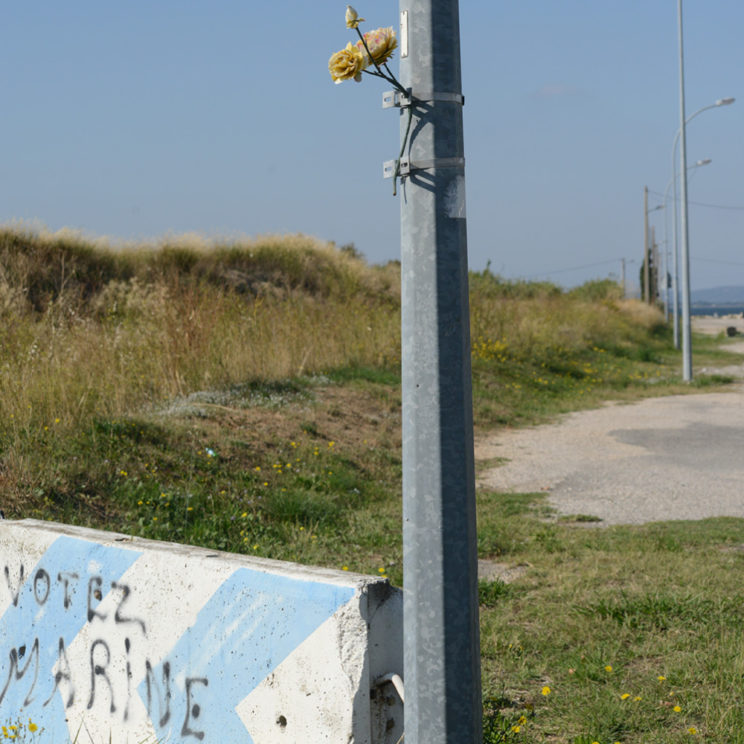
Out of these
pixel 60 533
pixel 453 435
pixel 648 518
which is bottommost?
pixel 648 518

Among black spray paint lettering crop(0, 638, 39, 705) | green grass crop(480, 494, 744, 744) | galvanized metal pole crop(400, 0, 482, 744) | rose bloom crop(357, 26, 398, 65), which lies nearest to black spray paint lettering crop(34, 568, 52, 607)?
black spray paint lettering crop(0, 638, 39, 705)

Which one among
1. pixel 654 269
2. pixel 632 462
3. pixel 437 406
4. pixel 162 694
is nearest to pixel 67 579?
pixel 162 694

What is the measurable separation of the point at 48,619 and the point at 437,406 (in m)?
2.37

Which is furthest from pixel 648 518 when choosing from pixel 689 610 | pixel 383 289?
pixel 383 289

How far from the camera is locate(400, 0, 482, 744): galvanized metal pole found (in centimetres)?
232

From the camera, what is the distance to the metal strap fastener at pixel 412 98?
2383mm

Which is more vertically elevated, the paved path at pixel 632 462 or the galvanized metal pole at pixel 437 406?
the galvanized metal pole at pixel 437 406

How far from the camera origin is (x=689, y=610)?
4.92 metres

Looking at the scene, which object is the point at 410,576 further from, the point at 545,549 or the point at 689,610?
the point at 545,549

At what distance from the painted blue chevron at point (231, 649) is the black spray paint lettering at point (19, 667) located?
78 centimetres

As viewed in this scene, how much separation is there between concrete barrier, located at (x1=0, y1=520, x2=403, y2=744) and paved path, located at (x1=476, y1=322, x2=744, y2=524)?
5140 mm

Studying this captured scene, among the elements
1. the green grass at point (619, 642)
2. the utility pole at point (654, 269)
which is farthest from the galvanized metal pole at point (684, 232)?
A: the utility pole at point (654, 269)

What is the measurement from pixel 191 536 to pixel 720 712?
160 inches

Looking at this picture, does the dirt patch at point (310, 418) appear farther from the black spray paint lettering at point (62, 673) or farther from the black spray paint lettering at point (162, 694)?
the black spray paint lettering at point (162, 694)
